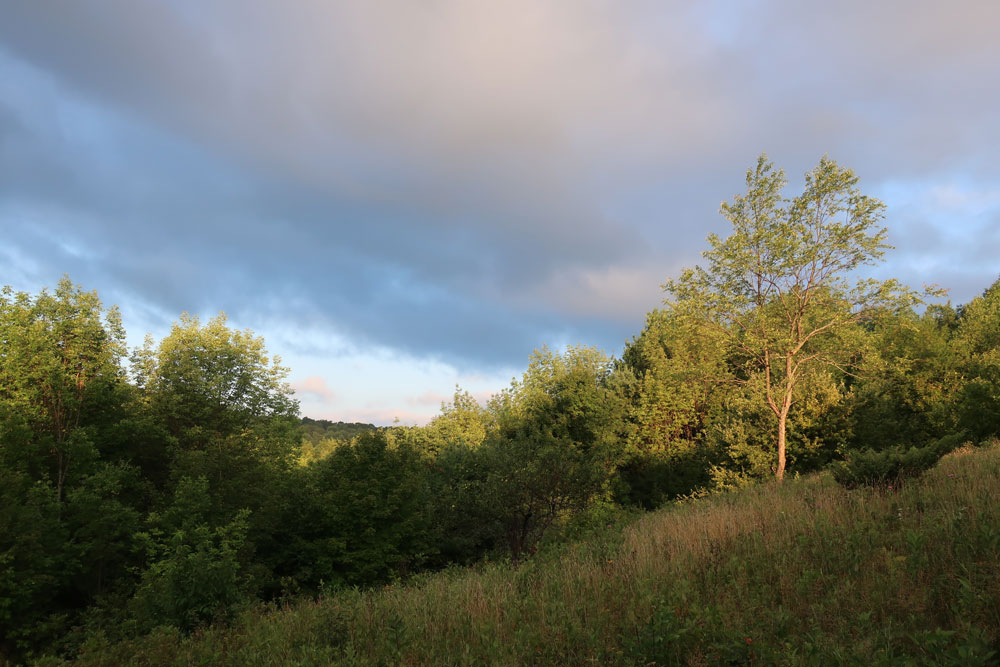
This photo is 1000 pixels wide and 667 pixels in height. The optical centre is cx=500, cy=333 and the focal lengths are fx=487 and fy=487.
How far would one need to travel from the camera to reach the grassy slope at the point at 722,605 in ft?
13.3

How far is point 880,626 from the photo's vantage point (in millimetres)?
4242

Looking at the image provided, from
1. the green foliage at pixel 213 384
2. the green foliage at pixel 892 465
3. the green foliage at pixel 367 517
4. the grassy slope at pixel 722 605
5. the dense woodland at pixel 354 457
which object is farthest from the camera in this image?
the green foliage at pixel 213 384

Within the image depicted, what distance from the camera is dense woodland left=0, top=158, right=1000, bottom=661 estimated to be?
15320 mm

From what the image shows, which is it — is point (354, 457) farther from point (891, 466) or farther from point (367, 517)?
point (891, 466)

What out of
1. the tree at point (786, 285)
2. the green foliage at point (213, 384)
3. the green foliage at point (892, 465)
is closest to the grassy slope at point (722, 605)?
the green foliage at point (892, 465)

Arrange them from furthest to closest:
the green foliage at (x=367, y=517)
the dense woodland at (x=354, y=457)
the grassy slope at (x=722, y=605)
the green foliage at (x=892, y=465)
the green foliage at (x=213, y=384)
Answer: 1. the green foliage at (x=213, y=384)
2. the green foliage at (x=367, y=517)
3. the dense woodland at (x=354, y=457)
4. the green foliage at (x=892, y=465)
5. the grassy slope at (x=722, y=605)

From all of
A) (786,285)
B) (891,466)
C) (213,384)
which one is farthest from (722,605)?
(213,384)

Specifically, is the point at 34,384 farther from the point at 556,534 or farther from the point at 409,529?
the point at 556,534

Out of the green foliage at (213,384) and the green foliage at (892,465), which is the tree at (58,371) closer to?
the green foliage at (213,384)

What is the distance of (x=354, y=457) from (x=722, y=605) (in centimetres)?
1852

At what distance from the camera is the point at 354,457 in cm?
2138

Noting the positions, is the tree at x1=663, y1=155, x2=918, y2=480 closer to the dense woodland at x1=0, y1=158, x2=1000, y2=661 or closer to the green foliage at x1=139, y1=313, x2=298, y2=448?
the dense woodland at x1=0, y1=158, x2=1000, y2=661

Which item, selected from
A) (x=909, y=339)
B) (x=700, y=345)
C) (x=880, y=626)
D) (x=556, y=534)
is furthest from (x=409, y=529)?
(x=909, y=339)

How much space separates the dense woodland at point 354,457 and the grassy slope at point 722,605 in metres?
2.21
